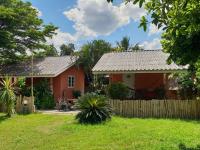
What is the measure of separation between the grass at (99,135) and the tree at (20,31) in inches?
504

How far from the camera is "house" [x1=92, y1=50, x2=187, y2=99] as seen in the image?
83.7 ft

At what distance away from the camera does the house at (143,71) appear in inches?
1005

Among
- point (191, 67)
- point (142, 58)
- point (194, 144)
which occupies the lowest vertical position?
point (194, 144)

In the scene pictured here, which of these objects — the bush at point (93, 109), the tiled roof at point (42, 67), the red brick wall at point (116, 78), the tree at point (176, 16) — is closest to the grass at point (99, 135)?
the bush at point (93, 109)

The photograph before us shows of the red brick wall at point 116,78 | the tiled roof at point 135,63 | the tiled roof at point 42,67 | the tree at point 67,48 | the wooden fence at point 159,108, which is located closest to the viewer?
the wooden fence at point 159,108

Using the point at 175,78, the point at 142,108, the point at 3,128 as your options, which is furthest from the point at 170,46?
the point at 175,78

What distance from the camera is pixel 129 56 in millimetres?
29703

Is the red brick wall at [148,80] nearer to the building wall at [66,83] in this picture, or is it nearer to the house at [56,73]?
the house at [56,73]

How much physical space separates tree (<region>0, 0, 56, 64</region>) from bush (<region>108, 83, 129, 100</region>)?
10.6 meters

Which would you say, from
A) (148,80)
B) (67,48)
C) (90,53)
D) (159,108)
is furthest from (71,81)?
(67,48)

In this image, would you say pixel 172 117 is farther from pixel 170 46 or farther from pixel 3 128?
pixel 170 46

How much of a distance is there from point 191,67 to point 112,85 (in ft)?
43.9

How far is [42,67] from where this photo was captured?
102 feet

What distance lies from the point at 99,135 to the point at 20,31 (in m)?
19.7
